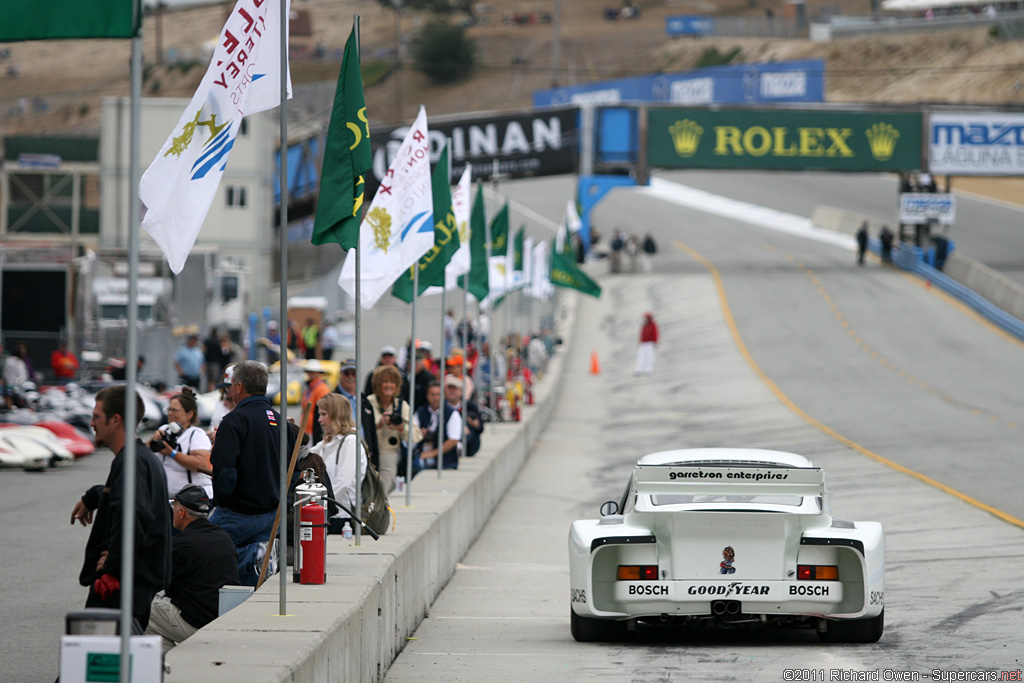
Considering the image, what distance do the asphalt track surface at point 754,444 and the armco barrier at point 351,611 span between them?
0.32 meters

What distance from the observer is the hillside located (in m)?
98.2

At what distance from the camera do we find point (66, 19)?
4.48 m

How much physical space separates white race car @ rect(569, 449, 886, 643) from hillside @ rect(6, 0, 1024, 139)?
272 feet

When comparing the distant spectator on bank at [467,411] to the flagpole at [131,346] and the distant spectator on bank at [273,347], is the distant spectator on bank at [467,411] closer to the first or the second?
the flagpole at [131,346]

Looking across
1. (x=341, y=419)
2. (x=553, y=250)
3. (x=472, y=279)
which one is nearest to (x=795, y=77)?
(x=553, y=250)

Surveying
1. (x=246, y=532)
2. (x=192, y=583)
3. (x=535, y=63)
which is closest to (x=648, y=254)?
(x=246, y=532)

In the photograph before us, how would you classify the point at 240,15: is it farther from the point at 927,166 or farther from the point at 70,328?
the point at 927,166

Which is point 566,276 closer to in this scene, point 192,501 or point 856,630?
point 856,630

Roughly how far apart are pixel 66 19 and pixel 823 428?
23.2m

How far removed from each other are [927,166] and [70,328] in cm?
3503

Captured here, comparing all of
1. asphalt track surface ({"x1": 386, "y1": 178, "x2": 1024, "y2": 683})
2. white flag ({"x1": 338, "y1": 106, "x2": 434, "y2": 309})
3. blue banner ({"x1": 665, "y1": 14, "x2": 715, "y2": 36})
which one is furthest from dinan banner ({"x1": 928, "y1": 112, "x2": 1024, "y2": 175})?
blue banner ({"x1": 665, "y1": 14, "x2": 715, "y2": 36})

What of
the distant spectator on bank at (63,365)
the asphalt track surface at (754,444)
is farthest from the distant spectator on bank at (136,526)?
the distant spectator on bank at (63,365)

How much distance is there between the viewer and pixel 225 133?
252 inches

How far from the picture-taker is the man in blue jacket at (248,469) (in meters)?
8.17
